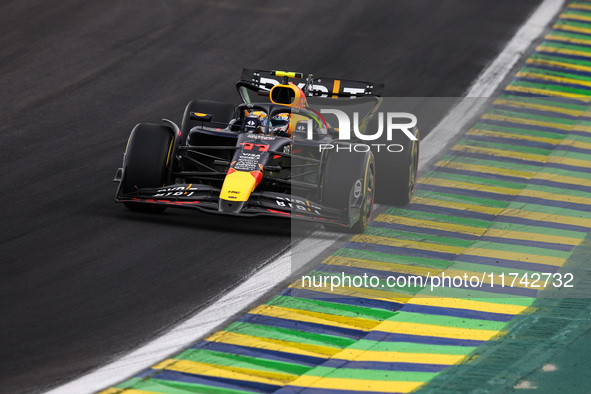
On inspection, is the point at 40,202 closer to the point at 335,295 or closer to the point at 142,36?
the point at 335,295

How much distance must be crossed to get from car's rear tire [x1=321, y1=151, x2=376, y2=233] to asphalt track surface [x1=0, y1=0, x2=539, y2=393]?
0.83m

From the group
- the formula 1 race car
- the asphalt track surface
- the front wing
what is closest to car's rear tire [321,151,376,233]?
the formula 1 race car

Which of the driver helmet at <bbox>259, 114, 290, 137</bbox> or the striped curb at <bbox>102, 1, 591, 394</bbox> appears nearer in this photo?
the striped curb at <bbox>102, 1, 591, 394</bbox>

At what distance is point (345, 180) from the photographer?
13.3 m

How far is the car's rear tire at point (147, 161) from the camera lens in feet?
44.5

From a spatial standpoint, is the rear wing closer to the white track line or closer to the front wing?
the white track line

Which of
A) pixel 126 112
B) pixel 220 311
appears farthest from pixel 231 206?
pixel 126 112

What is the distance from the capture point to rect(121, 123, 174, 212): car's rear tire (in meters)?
13.6

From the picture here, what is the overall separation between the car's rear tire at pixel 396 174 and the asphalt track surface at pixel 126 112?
171 centimetres

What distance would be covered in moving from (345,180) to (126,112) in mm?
6728

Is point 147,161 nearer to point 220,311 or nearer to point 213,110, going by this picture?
point 213,110

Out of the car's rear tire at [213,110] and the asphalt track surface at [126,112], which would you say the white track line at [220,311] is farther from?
the car's rear tire at [213,110]

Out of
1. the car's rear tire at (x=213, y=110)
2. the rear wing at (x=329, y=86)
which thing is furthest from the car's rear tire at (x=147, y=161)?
the rear wing at (x=329, y=86)

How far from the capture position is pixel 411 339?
10602mm
